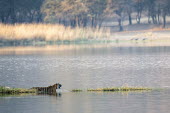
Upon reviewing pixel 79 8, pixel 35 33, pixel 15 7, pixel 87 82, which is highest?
pixel 15 7

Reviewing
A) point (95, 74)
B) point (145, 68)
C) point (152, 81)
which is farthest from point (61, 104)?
point (145, 68)

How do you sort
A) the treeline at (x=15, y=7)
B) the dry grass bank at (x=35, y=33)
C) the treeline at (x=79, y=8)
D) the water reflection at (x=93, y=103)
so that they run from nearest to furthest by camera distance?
the water reflection at (x=93, y=103), the dry grass bank at (x=35, y=33), the treeline at (x=15, y=7), the treeline at (x=79, y=8)

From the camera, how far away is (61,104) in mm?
19656

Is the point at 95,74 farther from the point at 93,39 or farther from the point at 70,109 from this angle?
the point at 93,39

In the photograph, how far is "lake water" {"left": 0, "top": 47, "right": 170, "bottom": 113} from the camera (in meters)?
18.9

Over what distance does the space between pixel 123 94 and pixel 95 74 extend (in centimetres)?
951

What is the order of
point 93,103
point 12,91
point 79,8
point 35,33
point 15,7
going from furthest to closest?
point 79,8, point 15,7, point 35,33, point 12,91, point 93,103

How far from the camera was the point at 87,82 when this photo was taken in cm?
2705

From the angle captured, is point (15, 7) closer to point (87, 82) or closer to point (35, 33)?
point (35, 33)

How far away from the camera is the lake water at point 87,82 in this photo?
18.9 m

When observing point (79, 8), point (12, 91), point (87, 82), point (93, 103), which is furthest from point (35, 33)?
point (93, 103)

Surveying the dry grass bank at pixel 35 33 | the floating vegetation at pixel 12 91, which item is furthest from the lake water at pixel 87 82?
the dry grass bank at pixel 35 33

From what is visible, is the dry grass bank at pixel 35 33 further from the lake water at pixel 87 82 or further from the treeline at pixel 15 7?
the lake water at pixel 87 82

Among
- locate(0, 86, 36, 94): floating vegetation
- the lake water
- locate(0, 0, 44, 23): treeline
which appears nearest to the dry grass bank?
locate(0, 0, 44, 23): treeline
